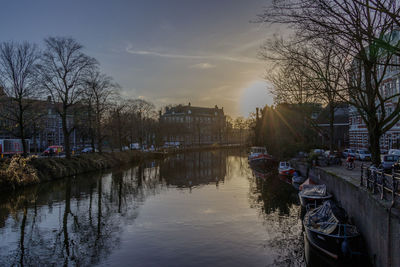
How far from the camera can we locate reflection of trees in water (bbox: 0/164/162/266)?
13891 millimetres

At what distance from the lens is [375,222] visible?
1134cm

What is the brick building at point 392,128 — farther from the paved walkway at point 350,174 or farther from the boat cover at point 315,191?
the boat cover at point 315,191

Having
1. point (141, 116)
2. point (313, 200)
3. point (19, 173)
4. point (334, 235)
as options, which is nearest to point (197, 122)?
point (141, 116)

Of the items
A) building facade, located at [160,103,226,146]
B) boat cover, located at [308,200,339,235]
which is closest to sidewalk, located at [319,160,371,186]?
boat cover, located at [308,200,339,235]

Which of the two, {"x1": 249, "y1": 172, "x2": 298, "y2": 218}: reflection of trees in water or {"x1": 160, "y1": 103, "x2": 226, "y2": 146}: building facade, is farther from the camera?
{"x1": 160, "y1": 103, "x2": 226, "y2": 146}: building facade

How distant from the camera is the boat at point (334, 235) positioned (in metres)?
12.1

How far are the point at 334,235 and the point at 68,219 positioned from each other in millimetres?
15106

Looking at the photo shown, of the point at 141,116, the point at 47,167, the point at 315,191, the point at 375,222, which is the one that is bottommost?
the point at 315,191

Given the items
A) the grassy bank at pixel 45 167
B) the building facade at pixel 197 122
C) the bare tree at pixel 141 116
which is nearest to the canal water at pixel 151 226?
the grassy bank at pixel 45 167

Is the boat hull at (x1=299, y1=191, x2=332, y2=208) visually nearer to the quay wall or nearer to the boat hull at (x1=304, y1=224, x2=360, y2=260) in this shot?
the quay wall

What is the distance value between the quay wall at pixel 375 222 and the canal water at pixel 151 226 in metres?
2.79

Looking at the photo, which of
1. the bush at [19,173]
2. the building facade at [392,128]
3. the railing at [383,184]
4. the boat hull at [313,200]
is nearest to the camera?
the railing at [383,184]

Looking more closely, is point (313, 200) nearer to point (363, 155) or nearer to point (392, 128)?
point (363, 155)

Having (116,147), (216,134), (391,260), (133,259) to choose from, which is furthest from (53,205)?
(216,134)
